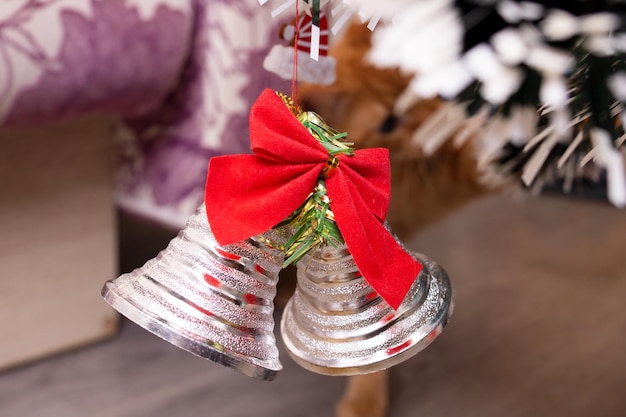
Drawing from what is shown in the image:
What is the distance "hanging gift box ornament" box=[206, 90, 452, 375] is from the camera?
12.4 inches

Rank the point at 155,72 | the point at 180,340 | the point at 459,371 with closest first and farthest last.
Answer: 1. the point at 180,340
2. the point at 155,72
3. the point at 459,371

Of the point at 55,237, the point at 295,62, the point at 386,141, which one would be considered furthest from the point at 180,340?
the point at 55,237

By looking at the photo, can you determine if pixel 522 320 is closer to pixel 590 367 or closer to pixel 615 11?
pixel 590 367

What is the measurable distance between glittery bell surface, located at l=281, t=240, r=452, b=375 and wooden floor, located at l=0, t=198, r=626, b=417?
37 centimetres

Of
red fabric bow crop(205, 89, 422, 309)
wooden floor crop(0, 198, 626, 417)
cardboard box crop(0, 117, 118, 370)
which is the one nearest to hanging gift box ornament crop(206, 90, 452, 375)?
red fabric bow crop(205, 89, 422, 309)

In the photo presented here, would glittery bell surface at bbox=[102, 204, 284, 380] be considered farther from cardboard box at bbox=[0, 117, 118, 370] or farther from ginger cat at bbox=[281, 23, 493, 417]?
cardboard box at bbox=[0, 117, 118, 370]

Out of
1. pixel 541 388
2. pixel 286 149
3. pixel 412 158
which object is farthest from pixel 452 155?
pixel 286 149

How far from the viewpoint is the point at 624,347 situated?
33.7 inches

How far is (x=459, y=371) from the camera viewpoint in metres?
0.79

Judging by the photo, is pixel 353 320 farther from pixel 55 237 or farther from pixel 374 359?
pixel 55 237

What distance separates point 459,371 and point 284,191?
0.55 m

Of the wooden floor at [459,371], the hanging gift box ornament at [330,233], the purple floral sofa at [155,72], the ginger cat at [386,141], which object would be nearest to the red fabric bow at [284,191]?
the hanging gift box ornament at [330,233]

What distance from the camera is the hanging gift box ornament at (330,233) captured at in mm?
315

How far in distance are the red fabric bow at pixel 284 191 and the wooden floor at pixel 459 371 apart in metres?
0.43
